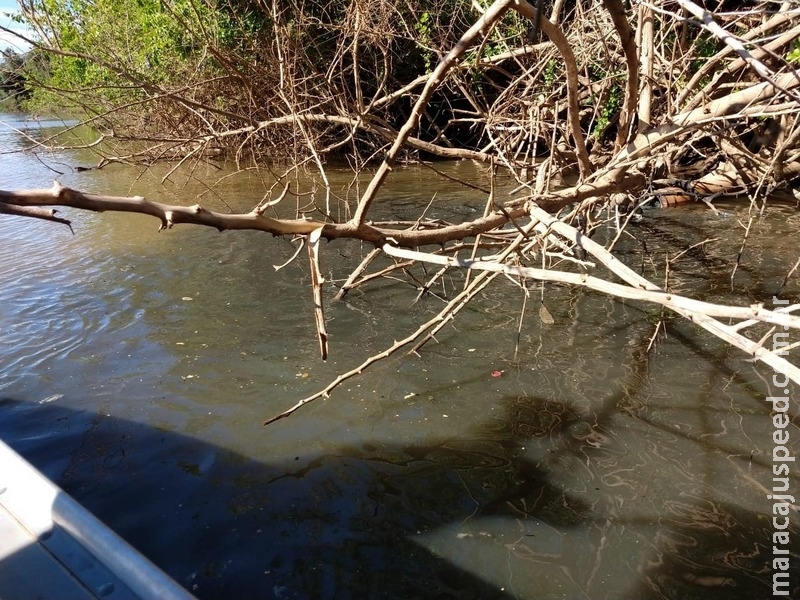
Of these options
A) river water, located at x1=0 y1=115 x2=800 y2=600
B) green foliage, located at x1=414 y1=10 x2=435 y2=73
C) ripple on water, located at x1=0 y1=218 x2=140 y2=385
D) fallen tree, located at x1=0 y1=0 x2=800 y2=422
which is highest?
green foliage, located at x1=414 y1=10 x2=435 y2=73

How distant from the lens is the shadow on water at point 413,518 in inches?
91.4

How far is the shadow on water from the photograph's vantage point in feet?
7.61

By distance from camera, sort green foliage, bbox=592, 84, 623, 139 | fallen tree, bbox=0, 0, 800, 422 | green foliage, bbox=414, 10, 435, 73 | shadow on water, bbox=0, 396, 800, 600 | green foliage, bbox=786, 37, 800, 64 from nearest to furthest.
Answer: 1. fallen tree, bbox=0, 0, 800, 422
2. shadow on water, bbox=0, 396, 800, 600
3. green foliage, bbox=786, 37, 800, 64
4. green foliage, bbox=414, 10, 435, 73
5. green foliage, bbox=592, 84, 623, 139

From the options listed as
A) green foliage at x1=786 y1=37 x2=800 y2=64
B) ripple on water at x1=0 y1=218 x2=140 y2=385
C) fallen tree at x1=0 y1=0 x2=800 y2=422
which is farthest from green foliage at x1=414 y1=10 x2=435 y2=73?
ripple on water at x1=0 y1=218 x2=140 y2=385

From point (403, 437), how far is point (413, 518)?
609mm

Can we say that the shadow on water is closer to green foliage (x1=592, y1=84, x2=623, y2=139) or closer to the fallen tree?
the fallen tree

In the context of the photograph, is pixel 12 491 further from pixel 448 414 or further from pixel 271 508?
pixel 448 414

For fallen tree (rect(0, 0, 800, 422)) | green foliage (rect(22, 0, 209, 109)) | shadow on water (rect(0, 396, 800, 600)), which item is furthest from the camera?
green foliage (rect(22, 0, 209, 109))

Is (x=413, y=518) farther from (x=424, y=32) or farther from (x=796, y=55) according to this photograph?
(x=424, y=32)

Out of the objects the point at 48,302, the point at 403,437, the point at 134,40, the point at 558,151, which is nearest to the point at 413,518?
the point at 403,437

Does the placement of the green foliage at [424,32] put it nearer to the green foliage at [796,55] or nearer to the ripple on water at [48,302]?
the green foliage at [796,55]

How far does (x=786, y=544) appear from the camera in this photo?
7.97 feet

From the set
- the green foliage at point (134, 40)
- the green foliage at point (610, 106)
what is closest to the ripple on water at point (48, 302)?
the green foliage at point (134, 40)

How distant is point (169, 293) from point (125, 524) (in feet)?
9.76
